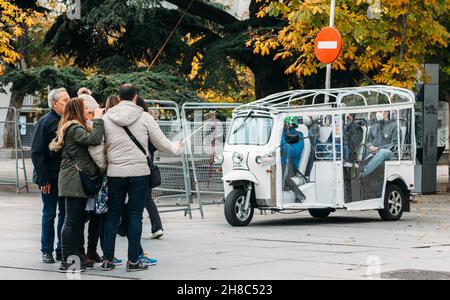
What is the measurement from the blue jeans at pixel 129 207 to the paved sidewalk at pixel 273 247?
31 centimetres

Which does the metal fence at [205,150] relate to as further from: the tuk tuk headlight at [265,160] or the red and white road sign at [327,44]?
the red and white road sign at [327,44]

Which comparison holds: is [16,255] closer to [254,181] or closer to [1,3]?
[254,181]

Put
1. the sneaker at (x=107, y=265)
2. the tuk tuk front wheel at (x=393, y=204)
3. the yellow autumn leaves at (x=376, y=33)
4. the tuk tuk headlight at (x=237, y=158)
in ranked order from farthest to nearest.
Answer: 1. the yellow autumn leaves at (x=376, y=33)
2. the tuk tuk front wheel at (x=393, y=204)
3. the tuk tuk headlight at (x=237, y=158)
4. the sneaker at (x=107, y=265)

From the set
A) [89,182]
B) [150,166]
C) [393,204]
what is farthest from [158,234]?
[393,204]

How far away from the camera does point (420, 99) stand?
24.7m

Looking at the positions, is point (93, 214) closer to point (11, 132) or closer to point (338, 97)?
point (338, 97)

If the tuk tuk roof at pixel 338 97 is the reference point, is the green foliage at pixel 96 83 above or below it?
above

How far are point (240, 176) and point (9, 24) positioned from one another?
10965 mm

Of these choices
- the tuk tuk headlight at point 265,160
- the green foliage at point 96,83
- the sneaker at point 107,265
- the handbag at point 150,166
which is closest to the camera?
the handbag at point 150,166

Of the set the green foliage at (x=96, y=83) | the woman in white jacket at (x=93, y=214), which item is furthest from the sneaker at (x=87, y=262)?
the green foliage at (x=96, y=83)

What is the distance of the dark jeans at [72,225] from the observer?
10.6m

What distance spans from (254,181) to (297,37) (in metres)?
5.80

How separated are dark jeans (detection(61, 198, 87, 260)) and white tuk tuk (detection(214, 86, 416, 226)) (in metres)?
5.65
